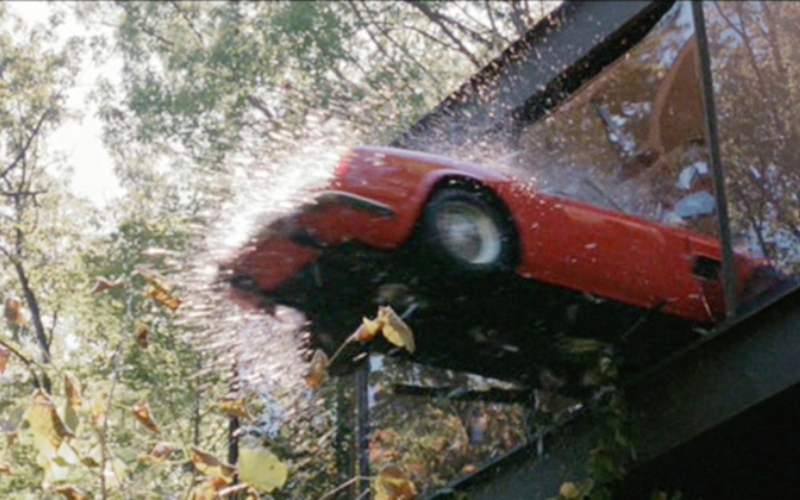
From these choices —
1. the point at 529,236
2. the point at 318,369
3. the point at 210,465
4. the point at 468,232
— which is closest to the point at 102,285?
the point at 210,465

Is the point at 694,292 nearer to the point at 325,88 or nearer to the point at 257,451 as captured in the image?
the point at 257,451

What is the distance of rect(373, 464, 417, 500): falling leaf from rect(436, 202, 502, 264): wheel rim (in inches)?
50.6

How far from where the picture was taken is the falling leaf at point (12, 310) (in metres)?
3.40

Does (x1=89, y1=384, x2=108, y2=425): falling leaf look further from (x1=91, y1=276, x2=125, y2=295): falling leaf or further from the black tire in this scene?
the black tire

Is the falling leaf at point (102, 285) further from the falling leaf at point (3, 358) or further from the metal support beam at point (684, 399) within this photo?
the metal support beam at point (684, 399)

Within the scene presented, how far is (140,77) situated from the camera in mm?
14016

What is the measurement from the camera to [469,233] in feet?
15.3

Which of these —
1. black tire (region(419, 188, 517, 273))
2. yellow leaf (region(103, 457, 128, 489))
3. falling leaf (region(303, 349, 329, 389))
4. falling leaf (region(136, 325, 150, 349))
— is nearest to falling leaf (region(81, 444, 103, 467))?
yellow leaf (region(103, 457, 128, 489))

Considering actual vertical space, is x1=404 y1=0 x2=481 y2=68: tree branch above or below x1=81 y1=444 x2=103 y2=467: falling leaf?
above

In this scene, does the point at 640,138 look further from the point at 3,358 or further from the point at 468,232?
the point at 3,358

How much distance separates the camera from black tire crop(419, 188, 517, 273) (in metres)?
4.59

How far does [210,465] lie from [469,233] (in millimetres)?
1643

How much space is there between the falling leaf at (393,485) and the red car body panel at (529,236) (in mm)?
1180

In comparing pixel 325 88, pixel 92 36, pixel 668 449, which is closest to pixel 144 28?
pixel 92 36
